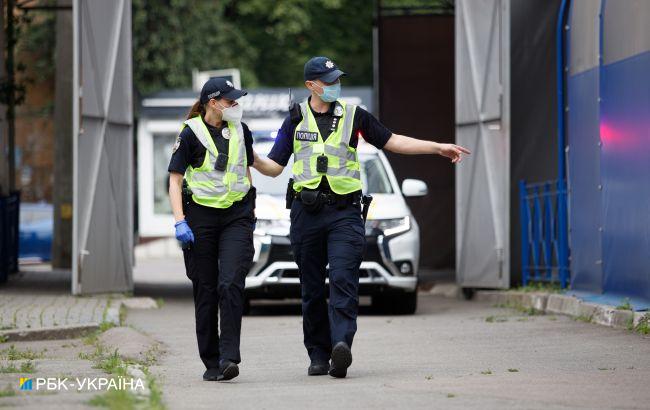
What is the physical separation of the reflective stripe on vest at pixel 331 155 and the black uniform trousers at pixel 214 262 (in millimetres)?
448

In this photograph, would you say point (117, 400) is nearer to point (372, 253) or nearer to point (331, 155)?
point (331, 155)

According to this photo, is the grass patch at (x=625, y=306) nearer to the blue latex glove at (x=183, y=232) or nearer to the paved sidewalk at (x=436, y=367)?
the paved sidewalk at (x=436, y=367)

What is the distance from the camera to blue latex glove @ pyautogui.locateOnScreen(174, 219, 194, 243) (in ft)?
29.8

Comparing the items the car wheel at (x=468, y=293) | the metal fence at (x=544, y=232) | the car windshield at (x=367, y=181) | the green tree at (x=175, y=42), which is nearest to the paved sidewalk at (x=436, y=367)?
the metal fence at (x=544, y=232)

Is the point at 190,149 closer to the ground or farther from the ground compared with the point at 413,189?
farther from the ground

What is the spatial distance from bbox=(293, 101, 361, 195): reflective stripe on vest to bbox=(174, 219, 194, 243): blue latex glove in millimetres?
791

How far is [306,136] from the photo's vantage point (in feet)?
31.0

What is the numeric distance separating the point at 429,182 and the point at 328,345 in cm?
1476

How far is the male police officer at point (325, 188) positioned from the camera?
9.36m

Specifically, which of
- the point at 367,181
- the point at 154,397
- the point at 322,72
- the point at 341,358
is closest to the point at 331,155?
the point at 322,72

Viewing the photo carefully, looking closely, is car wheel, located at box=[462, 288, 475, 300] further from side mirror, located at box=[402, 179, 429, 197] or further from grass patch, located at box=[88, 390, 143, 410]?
grass patch, located at box=[88, 390, 143, 410]

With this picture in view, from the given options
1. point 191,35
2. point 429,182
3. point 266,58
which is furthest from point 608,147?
point 266,58

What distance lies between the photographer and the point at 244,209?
30.6 ft

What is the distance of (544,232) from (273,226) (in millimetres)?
3546
